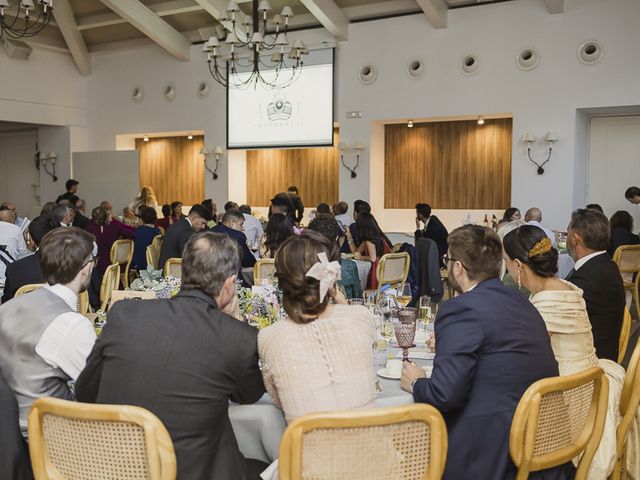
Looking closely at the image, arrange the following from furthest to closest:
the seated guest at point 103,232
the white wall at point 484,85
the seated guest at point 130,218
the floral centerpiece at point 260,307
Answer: the seated guest at point 130,218
the white wall at point 484,85
the seated guest at point 103,232
the floral centerpiece at point 260,307

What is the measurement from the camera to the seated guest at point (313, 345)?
2010mm

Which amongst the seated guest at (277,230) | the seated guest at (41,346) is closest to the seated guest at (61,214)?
the seated guest at (277,230)

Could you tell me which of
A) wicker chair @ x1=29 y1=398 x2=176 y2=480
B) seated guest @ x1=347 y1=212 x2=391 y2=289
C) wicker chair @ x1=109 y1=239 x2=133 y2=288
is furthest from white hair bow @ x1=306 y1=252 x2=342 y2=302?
wicker chair @ x1=109 y1=239 x2=133 y2=288

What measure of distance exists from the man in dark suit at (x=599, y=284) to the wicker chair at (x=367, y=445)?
6.83ft

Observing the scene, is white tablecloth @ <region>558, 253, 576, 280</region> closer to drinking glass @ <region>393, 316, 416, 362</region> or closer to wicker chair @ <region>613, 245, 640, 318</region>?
wicker chair @ <region>613, 245, 640, 318</region>

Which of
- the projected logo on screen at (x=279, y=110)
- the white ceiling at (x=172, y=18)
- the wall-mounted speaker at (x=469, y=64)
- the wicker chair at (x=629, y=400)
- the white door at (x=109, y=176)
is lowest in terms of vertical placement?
the wicker chair at (x=629, y=400)

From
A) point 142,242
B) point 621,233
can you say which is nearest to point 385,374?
point 621,233

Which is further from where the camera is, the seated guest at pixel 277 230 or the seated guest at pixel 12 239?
the seated guest at pixel 12 239

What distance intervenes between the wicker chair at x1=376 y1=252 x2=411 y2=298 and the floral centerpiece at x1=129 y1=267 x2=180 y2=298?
288cm

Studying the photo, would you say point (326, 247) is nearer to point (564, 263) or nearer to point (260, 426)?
point (260, 426)

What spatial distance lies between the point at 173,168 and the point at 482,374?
14374mm

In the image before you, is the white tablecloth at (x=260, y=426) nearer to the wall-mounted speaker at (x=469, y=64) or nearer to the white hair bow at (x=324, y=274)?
the white hair bow at (x=324, y=274)

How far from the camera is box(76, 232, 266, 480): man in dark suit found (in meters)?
1.92

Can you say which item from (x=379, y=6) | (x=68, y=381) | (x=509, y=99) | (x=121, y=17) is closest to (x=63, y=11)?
(x=121, y=17)
